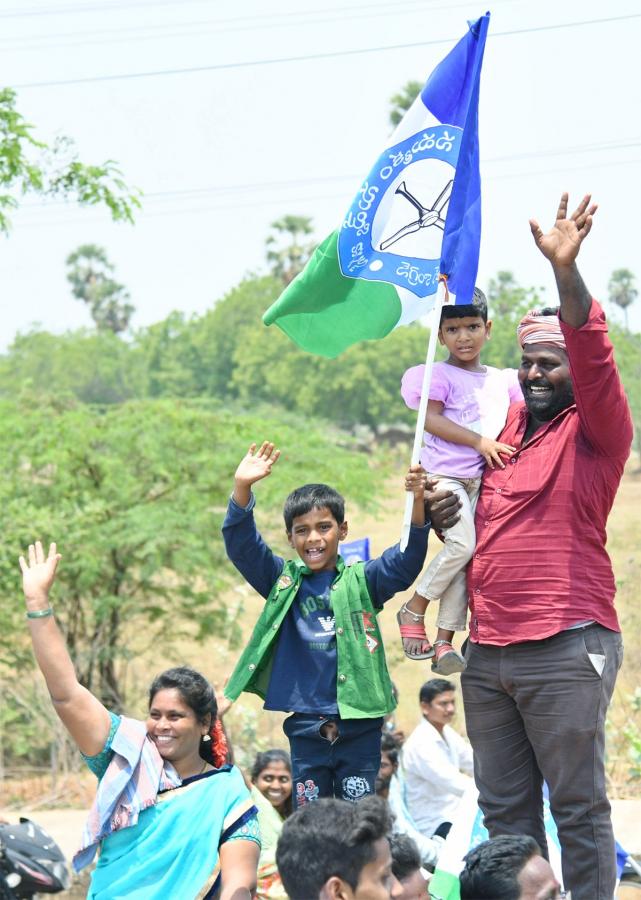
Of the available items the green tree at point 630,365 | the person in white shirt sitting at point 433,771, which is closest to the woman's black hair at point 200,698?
the person in white shirt sitting at point 433,771

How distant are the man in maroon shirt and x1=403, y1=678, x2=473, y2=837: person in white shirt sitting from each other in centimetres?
370

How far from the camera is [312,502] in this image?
15.4 feet

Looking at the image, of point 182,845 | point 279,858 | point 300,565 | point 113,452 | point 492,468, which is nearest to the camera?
point 279,858

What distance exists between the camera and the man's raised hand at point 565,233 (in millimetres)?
3836

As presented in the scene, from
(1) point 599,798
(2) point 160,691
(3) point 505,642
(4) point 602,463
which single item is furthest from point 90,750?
(4) point 602,463

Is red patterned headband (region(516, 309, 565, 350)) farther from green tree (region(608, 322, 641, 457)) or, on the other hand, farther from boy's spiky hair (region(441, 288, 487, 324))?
green tree (region(608, 322, 641, 457))

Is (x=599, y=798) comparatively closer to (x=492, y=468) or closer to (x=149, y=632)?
(x=492, y=468)

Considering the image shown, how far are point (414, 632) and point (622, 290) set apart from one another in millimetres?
61457

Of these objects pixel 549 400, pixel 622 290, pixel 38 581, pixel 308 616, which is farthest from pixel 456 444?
pixel 622 290

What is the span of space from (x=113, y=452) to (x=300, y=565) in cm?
1036

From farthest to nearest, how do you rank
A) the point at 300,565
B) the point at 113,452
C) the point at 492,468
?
the point at 113,452, the point at 300,565, the point at 492,468

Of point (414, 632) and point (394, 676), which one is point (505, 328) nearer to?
point (394, 676)

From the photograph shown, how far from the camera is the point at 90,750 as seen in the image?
412 centimetres

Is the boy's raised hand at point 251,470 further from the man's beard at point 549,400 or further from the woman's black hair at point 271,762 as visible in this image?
the woman's black hair at point 271,762
